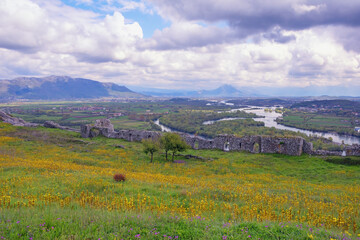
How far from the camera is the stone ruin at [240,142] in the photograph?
2923 centimetres

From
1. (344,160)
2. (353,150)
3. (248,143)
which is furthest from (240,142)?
(353,150)

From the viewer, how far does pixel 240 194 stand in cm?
1167

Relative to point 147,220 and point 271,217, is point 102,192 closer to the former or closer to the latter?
point 147,220

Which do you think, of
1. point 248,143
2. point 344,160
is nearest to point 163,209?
point 344,160

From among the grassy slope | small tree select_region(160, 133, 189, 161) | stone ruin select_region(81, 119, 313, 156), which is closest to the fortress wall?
stone ruin select_region(81, 119, 313, 156)

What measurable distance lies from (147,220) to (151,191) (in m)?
5.11

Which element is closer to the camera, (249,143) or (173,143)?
(173,143)

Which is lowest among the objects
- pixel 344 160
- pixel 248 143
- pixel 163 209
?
pixel 344 160

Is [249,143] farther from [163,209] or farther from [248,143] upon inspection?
[163,209]

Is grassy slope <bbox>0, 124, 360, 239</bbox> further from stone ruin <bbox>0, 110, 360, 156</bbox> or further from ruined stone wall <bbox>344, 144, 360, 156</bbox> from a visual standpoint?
stone ruin <bbox>0, 110, 360, 156</bbox>

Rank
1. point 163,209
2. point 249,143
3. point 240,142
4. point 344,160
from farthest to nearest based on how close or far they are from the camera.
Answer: point 240,142, point 249,143, point 344,160, point 163,209

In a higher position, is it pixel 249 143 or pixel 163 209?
pixel 163 209

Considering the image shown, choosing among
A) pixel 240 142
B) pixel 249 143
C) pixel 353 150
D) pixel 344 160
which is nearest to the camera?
pixel 344 160

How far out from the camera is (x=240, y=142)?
33.5m
